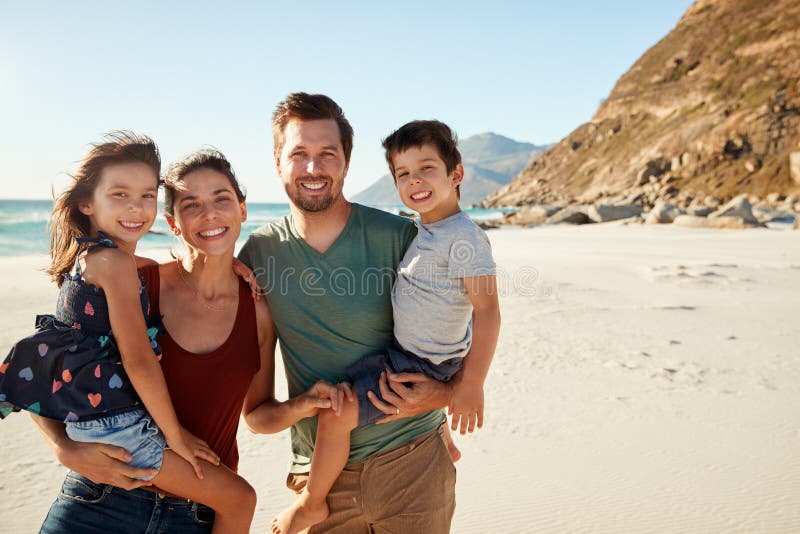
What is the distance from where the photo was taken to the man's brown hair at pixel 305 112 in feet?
8.31

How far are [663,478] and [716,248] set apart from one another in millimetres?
14341

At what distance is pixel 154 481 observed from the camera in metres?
1.92

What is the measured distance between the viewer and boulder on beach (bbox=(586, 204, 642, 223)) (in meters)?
28.9

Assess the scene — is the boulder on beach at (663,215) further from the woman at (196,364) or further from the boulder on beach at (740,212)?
the woman at (196,364)

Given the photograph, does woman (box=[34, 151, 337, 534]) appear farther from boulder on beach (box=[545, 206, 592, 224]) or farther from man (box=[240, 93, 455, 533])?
boulder on beach (box=[545, 206, 592, 224])

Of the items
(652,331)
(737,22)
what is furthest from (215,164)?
(737,22)

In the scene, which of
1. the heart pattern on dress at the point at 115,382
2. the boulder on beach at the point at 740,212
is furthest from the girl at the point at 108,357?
the boulder on beach at the point at 740,212

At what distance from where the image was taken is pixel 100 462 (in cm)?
184

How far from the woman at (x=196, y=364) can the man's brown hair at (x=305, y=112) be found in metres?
0.36

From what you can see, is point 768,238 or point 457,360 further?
point 768,238

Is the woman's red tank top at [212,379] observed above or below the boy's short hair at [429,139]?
below

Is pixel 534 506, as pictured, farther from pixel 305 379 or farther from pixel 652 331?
pixel 652 331

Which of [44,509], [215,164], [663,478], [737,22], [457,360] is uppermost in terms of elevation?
[737,22]

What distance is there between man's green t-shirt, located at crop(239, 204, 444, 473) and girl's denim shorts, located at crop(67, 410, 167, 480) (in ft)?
2.21
